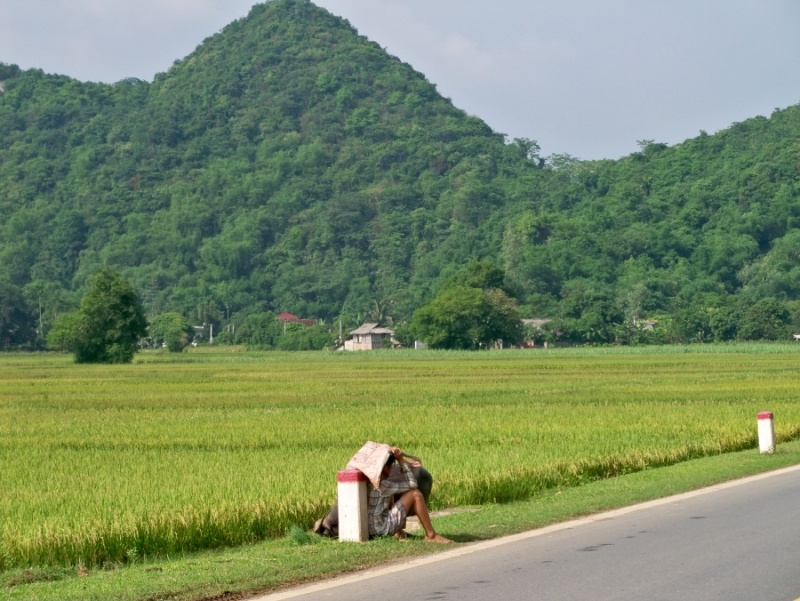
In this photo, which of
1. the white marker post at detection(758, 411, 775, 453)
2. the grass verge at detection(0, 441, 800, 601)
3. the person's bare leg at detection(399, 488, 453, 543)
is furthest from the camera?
the white marker post at detection(758, 411, 775, 453)

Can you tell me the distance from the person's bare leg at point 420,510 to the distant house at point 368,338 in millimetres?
127839

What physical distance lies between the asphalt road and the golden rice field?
2.71 metres

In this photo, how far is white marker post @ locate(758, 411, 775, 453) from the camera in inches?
795

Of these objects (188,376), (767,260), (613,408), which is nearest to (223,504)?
(613,408)

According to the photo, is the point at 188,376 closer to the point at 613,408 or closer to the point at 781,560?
the point at 613,408

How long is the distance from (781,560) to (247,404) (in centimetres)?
2971

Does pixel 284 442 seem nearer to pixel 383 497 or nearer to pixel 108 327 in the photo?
pixel 383 497

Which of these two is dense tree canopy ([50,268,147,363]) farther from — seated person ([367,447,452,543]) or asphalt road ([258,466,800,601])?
seated person ([367,447,452,543])

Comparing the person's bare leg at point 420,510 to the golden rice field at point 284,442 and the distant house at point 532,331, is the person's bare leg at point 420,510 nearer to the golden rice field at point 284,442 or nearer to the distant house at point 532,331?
the golden rice field at point 284,442

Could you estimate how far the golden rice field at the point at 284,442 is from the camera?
1327 cm

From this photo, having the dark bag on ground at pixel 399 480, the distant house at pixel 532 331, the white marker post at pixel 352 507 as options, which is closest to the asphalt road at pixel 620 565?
the dark bag on ground at pixel 399 480

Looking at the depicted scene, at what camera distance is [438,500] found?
1531 centimetres

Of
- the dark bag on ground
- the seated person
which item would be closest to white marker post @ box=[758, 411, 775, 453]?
the dark bag on ground

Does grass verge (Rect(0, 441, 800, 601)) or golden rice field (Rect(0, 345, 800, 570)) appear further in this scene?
golden rice field (Rect(0, 345, 800, 570))
